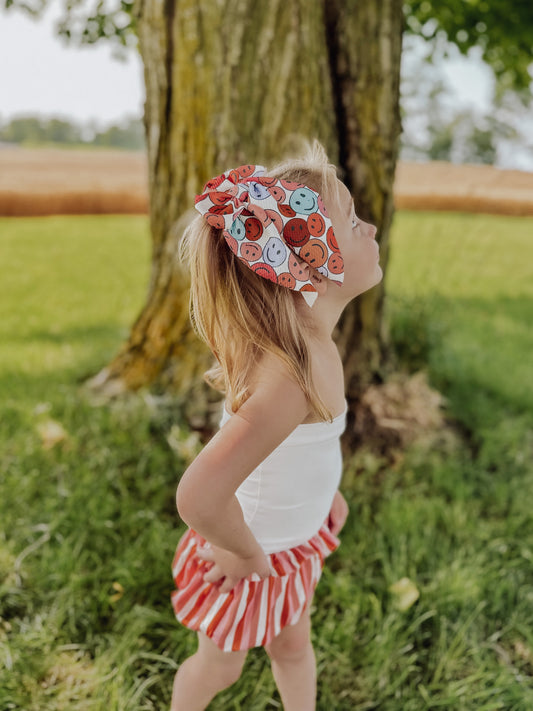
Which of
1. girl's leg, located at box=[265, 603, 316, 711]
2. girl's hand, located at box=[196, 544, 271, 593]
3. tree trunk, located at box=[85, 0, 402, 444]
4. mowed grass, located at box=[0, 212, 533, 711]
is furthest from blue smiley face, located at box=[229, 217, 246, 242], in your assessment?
tree trunk, located at box=[85, 0, 402, 444]

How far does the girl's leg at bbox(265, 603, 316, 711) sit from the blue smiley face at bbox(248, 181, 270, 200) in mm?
1060

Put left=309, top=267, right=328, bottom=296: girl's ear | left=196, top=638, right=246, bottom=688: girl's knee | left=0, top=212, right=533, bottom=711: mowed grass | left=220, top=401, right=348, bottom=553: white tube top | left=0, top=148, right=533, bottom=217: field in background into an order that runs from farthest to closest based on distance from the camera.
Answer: left=0, top=148, right=533, bottom=217: field in background
left=0, top=212, right=533, bottom=711: mowed grass
left=196, top=638, right=246, bottom=688: girl's knee
left=220, top=401, right=348, bottom=553: white tube top
left=309, top=267, right=328, bottom=296: girl's ear

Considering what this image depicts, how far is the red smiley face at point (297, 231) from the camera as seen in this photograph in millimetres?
1220

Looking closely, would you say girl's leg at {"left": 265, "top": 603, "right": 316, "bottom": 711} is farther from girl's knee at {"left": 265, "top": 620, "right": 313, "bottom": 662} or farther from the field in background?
the field in background

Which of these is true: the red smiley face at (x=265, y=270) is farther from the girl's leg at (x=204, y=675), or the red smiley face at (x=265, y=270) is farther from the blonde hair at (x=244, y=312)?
the girl's leg at (x=204, y=675)

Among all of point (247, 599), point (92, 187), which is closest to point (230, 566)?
point (247, 599)

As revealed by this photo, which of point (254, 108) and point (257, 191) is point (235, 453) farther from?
point (254, 108)

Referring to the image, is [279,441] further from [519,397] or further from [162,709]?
[519,397]

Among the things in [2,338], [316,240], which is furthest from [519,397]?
[2,338]

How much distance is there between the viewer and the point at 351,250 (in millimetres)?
1355

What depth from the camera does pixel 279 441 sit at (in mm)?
1205

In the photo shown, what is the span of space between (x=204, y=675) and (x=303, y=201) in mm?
1186

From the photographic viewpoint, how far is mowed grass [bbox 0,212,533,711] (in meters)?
1.87

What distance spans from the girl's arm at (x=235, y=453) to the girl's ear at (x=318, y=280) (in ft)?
0.60
